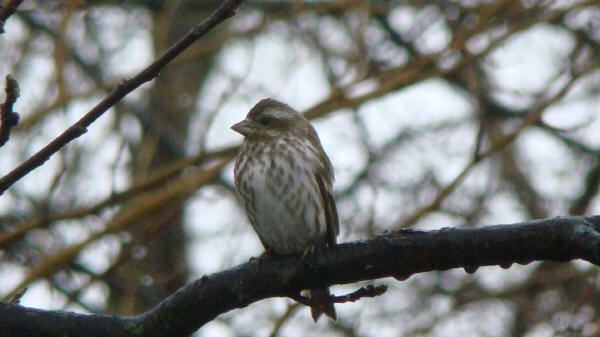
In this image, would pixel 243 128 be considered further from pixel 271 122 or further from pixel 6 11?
pixel 6 11

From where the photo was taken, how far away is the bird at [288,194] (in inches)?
218

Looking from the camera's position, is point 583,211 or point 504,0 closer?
point 504,0

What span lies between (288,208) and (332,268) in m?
1.92

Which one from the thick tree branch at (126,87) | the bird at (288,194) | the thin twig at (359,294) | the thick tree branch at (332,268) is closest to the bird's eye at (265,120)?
the bird at (288,194)

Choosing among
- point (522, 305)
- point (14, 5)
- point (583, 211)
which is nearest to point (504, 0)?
point (583, 211)

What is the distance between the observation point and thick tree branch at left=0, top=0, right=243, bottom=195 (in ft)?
9.45

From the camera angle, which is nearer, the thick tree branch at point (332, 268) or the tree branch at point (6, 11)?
the tree branch at point (6, 11)

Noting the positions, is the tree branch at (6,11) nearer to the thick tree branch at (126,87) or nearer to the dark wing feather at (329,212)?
the thick tree branch at (126,87)

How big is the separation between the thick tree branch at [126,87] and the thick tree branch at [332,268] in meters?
0.86

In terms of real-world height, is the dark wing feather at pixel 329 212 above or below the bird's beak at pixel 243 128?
below

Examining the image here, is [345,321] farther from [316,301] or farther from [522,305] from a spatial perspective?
[316,301]

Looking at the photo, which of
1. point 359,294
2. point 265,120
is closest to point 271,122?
point 265,120

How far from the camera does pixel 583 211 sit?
8969 mm

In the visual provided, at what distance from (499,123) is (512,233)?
8068 mm
